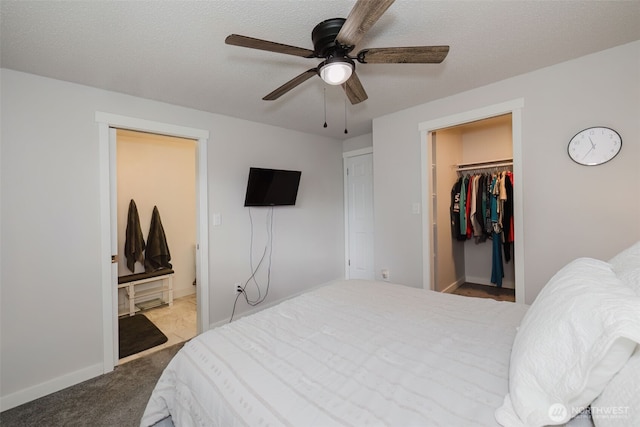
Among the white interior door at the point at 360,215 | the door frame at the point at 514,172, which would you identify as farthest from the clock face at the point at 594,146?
the white interior door at the point at 360,215

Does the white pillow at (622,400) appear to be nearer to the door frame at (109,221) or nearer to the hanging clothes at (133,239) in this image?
the door frame at (109,221)

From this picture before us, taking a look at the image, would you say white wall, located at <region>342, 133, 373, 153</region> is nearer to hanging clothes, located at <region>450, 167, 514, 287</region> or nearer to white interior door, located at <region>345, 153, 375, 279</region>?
white interior door, located at <region>345, 153, 375, 279</region>

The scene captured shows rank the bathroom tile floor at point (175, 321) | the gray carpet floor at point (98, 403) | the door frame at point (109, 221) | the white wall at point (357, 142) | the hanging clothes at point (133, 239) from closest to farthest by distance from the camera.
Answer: the gray carpet floor at point (98, 403)
the door frame at point (109, 221)
the bathroom tile floor at point (175, 321)
the hanging clothes at point (133, 239)
the white wall at point (357, 142)

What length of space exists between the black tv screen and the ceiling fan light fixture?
1.76 metres

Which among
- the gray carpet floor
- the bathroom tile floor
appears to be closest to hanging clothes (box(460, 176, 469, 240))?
the bathroom tile floor

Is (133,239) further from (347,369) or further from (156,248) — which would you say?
(347,369)

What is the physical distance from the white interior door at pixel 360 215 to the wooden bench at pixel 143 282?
2.56 m

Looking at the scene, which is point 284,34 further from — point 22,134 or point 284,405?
point 22,134

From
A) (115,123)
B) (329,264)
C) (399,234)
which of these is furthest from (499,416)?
(329,264)

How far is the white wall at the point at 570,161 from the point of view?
182 centimetres

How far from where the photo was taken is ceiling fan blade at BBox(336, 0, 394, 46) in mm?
989

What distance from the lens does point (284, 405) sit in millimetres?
816

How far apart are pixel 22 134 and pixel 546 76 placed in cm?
391

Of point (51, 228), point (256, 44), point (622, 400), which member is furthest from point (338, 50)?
point (51, 228)
